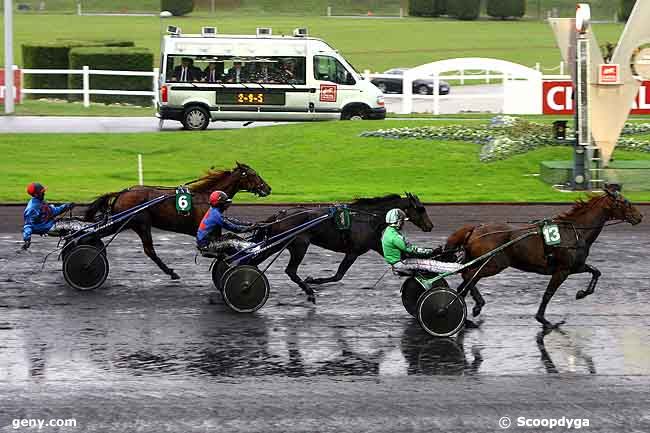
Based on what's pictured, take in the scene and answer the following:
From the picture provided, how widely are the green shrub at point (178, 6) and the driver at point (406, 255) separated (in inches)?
2441

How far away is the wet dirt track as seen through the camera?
29.1 feet

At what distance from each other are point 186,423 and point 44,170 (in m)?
14.8

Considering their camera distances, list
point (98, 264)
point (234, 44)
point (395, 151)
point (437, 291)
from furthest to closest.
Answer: point (234, 44) < point (395, 151) < point (98, 264) < point (437, 291)

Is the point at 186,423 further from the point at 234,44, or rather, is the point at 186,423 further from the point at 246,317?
the point at 234,44

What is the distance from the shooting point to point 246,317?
11.9 meters

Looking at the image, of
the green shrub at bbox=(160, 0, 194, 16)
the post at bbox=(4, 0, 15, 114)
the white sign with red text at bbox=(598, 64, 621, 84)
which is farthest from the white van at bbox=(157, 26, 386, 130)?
the green shrub at bbox=(160, 0, 194, 16)

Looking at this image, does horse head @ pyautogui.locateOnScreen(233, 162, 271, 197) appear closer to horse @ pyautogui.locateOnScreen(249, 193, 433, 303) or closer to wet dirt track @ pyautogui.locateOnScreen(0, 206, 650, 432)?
wet dirt track @ pyautogui.locateOnScreen(0, 206, 650, 432)

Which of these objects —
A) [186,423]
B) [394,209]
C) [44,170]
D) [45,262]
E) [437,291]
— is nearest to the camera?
[186,423]

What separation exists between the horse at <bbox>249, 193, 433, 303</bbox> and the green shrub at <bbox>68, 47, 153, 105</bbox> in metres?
24.0

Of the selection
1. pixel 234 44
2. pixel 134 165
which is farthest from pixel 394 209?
pixel 234 44

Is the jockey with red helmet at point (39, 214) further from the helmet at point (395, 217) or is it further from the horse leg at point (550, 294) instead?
the horse leg at point (550, 294)

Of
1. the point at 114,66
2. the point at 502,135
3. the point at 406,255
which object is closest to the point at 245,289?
the point at 406,255

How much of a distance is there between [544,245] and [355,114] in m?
17.9

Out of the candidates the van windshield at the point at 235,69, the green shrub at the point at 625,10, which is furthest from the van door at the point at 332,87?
the green shrub at the point at 625,10
